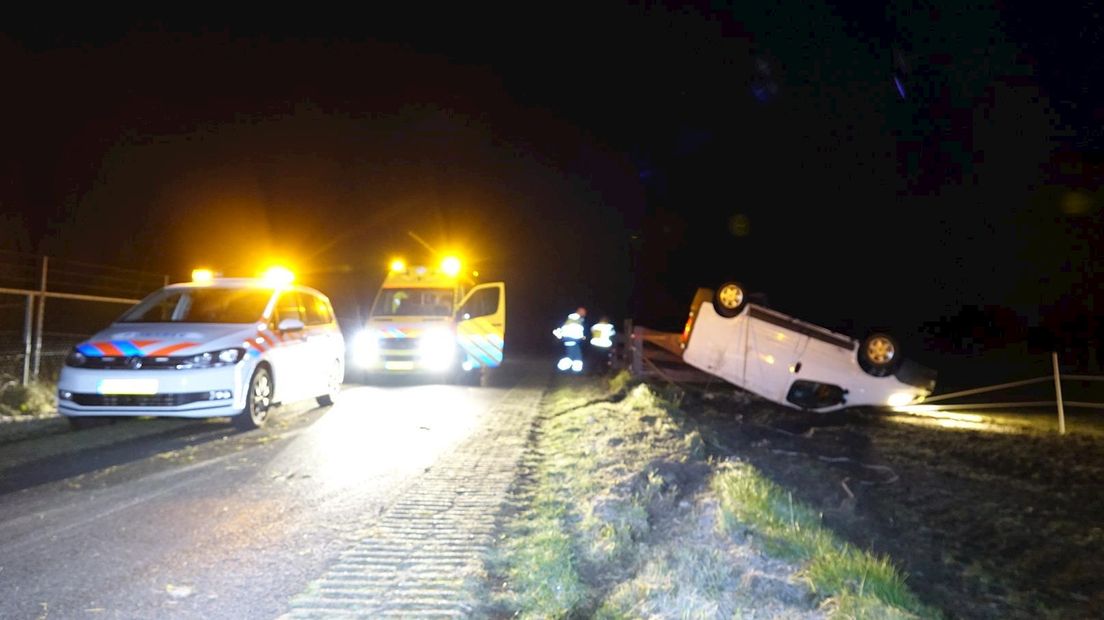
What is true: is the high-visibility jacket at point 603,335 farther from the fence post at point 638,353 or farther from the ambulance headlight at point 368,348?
the ambulance headlight at point 368,348

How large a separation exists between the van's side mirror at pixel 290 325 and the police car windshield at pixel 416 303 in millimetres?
5943

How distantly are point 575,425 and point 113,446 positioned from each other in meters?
5.11

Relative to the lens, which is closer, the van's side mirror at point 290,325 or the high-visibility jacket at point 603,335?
the van's side mirror at point 290,325

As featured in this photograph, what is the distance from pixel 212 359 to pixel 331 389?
306 centimetres

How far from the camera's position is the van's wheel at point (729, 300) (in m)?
12.8

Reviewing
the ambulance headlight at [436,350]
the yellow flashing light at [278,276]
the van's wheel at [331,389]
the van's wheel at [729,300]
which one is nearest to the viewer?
the yellow flashing light at [278,276]

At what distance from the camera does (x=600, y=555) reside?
5012 mm

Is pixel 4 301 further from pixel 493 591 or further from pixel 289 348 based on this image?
pixel 493 591

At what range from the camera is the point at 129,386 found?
863 centimetres

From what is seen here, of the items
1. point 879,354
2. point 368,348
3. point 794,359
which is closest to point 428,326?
point 368,348

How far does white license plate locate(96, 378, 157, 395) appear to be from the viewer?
8.62 meters

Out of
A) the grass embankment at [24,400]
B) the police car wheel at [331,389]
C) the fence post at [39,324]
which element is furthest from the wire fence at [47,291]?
the police car wheel at [331,389]

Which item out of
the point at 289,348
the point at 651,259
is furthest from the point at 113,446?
the point at 651,259

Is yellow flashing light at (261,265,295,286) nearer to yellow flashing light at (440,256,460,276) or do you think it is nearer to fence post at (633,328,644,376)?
yellow flashing light at (440,256,460,276)
